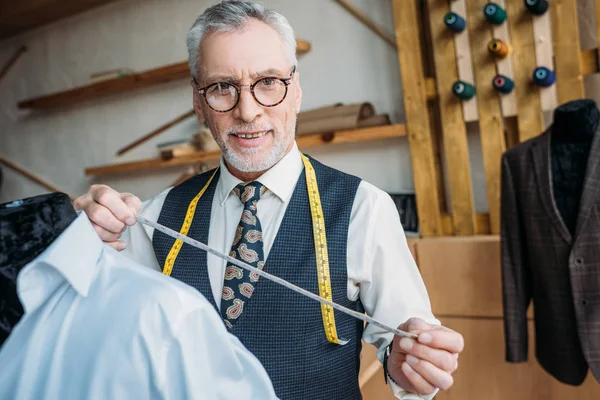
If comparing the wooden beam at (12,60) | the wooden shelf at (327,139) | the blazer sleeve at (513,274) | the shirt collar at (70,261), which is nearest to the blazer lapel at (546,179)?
the blazer sleeve at (513,274)

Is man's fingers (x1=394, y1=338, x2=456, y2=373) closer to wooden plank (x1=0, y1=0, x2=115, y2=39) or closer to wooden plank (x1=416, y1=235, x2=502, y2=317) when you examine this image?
wooden plank (x1=416, y1=235, x2=502, y2=317)

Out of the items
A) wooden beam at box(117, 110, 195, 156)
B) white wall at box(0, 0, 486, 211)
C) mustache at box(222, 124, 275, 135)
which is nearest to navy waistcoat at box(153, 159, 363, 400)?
mustache at box(222, 124, 275, 135)

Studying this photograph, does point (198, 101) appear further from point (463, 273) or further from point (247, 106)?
point (463, 273)

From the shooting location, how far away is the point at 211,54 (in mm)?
1159

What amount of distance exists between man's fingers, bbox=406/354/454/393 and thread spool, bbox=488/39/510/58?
1.68 metres

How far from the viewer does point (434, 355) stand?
0.89 meters

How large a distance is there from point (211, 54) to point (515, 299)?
4.91ft

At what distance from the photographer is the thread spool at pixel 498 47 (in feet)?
7.24

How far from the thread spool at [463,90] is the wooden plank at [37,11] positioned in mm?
2490

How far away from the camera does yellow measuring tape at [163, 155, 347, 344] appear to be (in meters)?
1.13

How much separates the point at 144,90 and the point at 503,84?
2.28 meters

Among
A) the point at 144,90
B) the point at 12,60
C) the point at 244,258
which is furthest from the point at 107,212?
the point at 12,60

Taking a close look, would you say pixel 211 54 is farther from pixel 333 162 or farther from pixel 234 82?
pixel 333 162

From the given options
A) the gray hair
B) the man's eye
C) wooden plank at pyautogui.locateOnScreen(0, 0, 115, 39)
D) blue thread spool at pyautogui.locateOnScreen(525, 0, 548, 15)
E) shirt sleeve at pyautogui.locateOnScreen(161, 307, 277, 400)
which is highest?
wooden plank at pyautogui.locateOnScreen(0, 0, 115, 39)
